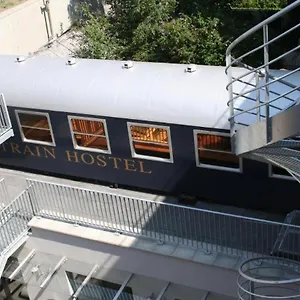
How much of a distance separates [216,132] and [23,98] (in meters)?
4.70

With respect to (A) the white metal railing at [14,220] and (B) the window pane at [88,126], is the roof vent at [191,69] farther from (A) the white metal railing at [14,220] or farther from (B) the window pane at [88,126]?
(A) the white metal railing at [14,220]

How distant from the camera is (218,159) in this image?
11.7 m

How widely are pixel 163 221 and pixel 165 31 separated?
927 cm

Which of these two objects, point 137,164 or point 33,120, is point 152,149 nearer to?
point 137,164

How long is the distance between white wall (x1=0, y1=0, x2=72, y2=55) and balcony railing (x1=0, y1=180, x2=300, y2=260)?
9371 mm

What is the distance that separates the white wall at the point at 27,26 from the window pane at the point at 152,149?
9845 mm

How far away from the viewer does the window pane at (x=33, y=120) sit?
13492 millimetres

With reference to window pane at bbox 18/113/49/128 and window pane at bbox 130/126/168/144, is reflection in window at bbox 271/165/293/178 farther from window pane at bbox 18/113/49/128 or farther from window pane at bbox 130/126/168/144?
window pane at bbox 18/113/49/128

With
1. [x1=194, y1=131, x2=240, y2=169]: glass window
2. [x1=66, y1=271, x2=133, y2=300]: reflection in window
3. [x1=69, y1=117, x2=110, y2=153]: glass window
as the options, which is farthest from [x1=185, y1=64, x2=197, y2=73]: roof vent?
[x1=66, y1=271, x2=133, y2=300]: reflection in window

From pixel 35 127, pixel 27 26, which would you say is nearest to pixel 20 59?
pixel 35 127

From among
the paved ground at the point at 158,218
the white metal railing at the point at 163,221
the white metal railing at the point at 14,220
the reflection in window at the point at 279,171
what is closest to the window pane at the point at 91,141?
the paved ground at the point at 158,218

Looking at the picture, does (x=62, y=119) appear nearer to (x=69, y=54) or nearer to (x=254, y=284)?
(x=254, y=284)

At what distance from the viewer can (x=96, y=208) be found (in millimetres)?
12141

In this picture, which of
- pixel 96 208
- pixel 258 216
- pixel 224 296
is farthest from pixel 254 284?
pixel 96 208
